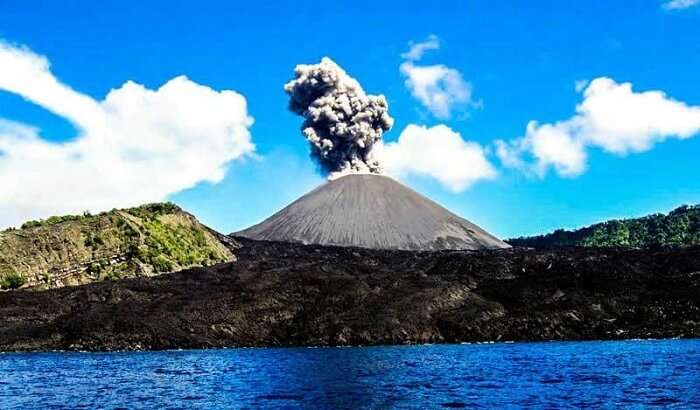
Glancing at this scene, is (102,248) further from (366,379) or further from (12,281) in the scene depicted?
(366,379)

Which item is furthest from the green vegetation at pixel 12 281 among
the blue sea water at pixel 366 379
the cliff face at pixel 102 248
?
the blue sea water at pixel 366 379

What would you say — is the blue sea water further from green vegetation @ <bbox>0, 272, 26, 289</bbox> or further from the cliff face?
the cliff face

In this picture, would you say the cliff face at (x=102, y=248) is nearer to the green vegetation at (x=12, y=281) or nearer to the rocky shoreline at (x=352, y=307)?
the green vegetation at (x=12, y=281)

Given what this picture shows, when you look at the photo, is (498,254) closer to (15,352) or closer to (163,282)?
(163,282)

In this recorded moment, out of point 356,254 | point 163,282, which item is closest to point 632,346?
point 163,282

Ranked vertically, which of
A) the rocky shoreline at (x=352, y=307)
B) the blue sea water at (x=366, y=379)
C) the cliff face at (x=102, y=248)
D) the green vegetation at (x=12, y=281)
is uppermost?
the cliff face at (x=102, y=248)

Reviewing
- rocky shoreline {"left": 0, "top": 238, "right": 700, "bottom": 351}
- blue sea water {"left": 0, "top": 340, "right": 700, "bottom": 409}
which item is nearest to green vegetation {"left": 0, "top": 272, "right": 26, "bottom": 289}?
rocky shoreline {"left": 0, "top": 238, "right": 700, "bottom": 351}
